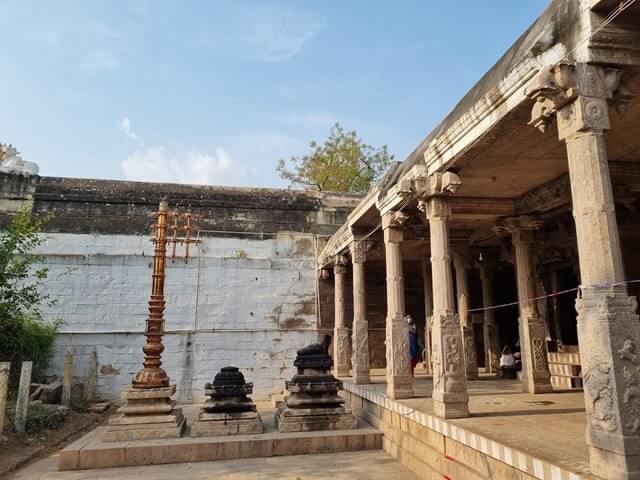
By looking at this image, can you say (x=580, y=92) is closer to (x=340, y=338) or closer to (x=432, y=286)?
(x=432, y=286)

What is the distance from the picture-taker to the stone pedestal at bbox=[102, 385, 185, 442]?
24.3 ft

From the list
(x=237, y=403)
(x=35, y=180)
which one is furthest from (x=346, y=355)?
(x=35, y=180)

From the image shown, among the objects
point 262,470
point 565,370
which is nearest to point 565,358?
point 565,370

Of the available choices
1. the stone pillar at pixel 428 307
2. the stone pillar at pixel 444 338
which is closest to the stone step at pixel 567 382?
the stone pillar at pixel 428 307

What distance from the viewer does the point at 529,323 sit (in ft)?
27.4

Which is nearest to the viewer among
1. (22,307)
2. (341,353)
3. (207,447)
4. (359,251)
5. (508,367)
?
(207,447)

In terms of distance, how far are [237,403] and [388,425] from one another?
102 inches

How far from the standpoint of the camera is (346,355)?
39.9 ft

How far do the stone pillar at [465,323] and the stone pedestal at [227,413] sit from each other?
199 inches

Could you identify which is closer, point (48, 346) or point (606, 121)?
point (606, 121)

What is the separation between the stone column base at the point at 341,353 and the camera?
12.1 m

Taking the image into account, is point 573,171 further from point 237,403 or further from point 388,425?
point 237,403

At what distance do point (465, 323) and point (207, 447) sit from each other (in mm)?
6557

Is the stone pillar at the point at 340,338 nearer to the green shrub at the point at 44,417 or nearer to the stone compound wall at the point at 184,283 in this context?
the stone compound wall at the point at 184,283
